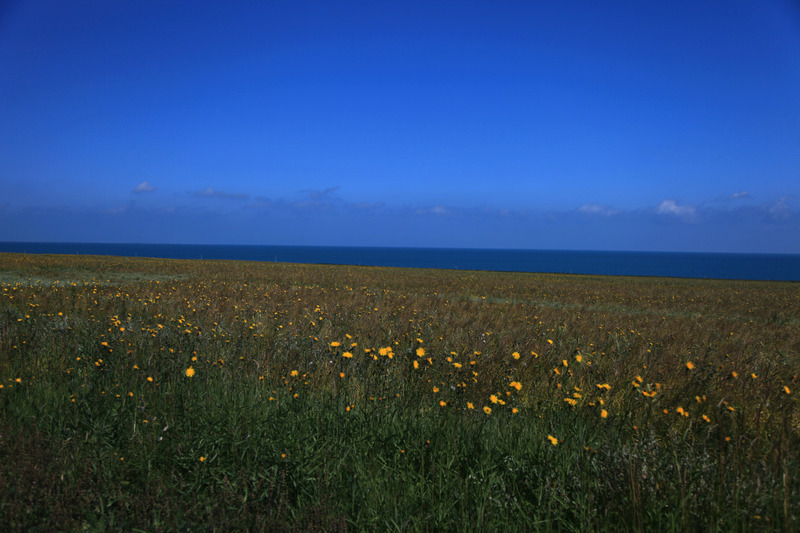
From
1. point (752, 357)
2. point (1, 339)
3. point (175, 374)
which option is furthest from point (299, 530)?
point (752, 357)

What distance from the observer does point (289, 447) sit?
9.55ft

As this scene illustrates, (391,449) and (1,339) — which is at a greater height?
(1,339)

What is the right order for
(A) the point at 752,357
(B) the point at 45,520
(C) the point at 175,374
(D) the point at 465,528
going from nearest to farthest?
(B) the point at 45,520
(D) the point at 465,528
(C) the point at 175,374
(A) the point at 752,357

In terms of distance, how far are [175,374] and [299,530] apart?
2849 millimetres

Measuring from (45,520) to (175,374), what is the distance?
2173mm

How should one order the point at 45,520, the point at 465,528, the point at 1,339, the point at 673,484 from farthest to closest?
the point at 1,339 → the point at 673,484 → the point at 465,528 → the point at 45,520

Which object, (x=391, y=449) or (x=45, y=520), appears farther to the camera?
(x=391, y=449)

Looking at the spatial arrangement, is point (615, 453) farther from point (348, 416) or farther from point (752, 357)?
point (752, 357)

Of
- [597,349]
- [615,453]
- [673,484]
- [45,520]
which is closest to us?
[45,520]

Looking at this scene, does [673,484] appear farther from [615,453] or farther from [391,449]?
[391,449]

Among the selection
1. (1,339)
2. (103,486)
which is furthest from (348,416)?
(1,339)

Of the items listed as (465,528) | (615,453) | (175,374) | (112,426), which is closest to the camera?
(465,528)

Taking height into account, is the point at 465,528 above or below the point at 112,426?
below

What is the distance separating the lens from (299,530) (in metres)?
2.08
